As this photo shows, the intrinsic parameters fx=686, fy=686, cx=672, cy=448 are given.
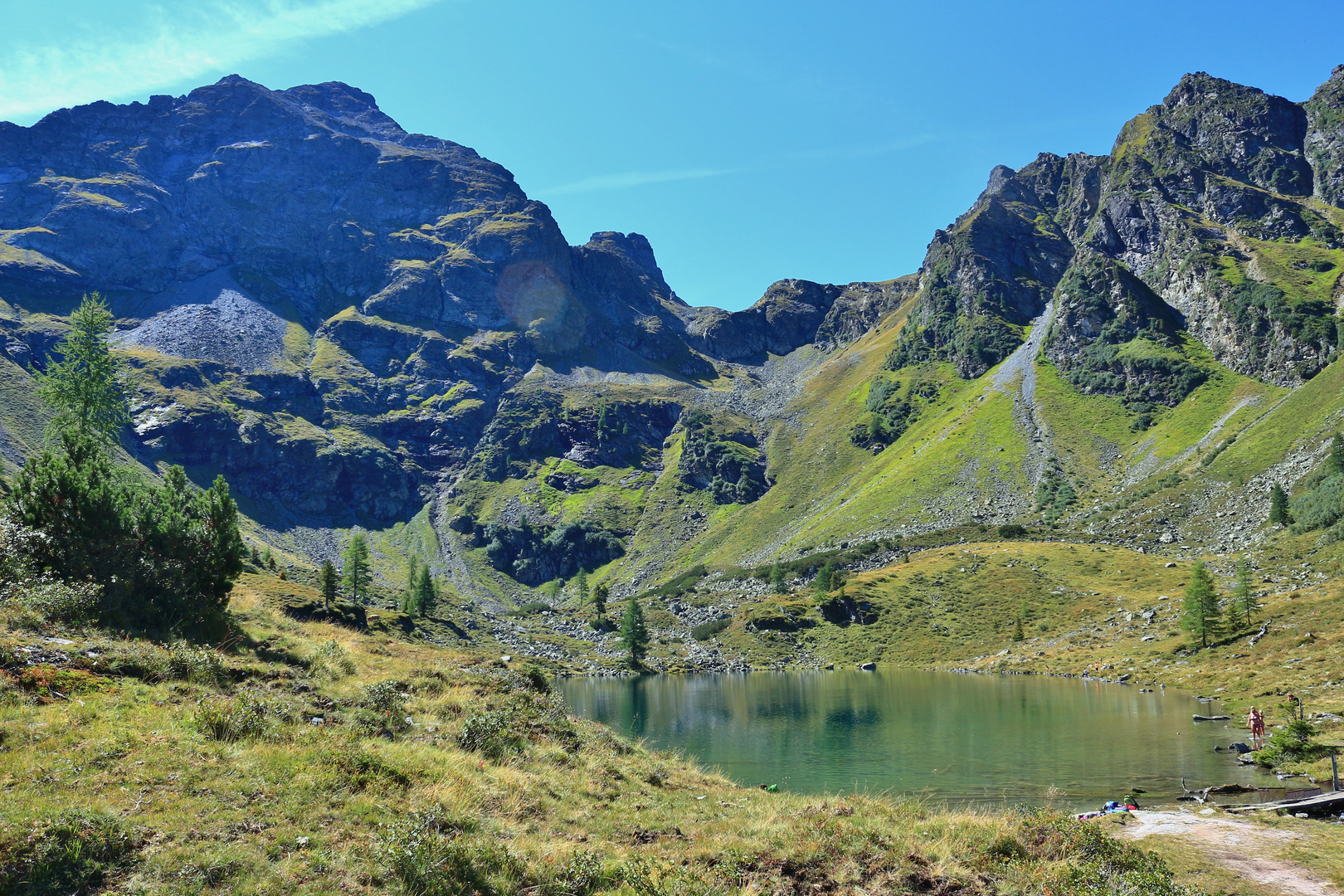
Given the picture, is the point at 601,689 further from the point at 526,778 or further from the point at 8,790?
the point at 8,790

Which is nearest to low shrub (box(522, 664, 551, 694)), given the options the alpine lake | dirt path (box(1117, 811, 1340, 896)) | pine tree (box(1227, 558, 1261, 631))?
the alpine lake

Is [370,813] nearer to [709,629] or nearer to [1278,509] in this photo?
[709,629]

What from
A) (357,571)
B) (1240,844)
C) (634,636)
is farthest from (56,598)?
(357,571)

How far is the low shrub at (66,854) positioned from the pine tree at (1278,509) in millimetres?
137563

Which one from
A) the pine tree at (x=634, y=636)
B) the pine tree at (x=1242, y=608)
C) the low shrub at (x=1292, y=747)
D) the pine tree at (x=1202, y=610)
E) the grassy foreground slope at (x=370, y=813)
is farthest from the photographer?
the pine tree at (x=634, y=636)

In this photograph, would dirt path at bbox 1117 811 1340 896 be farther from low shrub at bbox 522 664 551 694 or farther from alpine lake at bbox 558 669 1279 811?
low shrub at bbox 522 664 551 694

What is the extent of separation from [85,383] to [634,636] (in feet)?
298

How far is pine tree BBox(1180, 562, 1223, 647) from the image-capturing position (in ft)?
224

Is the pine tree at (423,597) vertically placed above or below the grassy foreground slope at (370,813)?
below

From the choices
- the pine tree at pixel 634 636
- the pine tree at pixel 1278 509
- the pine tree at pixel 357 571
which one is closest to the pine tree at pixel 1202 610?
the pine tree at pixel 1278 509

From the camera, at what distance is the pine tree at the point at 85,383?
150 ft

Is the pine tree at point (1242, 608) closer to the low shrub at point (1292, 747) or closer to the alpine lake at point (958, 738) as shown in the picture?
the alpine lake at point (958, 738)

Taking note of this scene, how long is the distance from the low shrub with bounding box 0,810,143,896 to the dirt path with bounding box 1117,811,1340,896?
70.7 feet

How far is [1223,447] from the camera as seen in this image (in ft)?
486
